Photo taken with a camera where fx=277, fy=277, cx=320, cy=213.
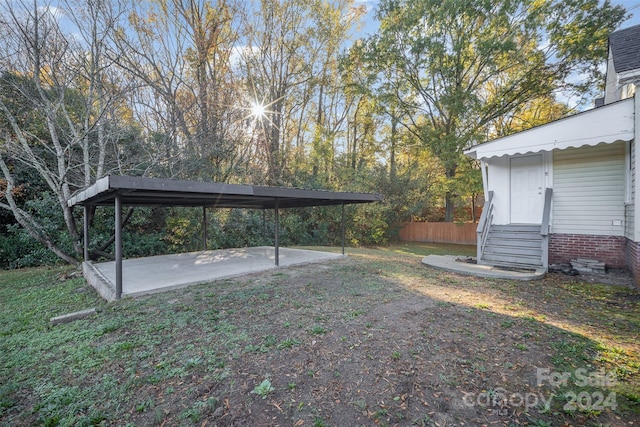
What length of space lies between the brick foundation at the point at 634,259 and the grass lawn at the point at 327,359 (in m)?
0.35

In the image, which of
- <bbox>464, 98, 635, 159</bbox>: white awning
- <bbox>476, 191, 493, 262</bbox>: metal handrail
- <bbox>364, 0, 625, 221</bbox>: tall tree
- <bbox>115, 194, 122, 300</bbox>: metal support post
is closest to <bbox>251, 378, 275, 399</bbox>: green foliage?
<bbox>115, 194, 122, 300</bbox>: metal support post

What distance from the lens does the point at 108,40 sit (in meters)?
7.52

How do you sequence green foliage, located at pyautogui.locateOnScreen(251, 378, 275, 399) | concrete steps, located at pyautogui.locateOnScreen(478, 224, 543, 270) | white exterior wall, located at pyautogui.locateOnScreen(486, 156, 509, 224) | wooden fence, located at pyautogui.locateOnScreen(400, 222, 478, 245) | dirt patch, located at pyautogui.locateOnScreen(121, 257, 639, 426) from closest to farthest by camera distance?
dirt patch, located at pyautogui.locateOnScreen(121, 257, 639, 426) < green foliage, located at pyautogui.locateOnScreen(251, 378, 275, 399) < concrete steps, located at pyautogui.locateOnScreen(478, 224, 543, 270) < white exterior wall, located at pyautogui.locateOnScreen(486, 156, 509, 224) < wooden fence, located at pyautogui.locateOnScreen(400, 222, 478, 245)

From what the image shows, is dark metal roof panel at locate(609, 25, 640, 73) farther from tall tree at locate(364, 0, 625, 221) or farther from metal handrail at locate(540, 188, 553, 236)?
tall tree at locate(364, 0, 625, 221)

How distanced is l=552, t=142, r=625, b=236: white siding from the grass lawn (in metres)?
1.93

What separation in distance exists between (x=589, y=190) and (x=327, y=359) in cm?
696

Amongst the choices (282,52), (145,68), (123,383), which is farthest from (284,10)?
(123,383)

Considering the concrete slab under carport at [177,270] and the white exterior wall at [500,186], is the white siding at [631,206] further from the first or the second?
the concrete slab under carport at [177,270]

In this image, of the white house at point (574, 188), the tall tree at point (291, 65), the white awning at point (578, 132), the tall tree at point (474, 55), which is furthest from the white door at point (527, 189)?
the tall tree at point (291, 65)

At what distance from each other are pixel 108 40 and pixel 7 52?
6.89ft

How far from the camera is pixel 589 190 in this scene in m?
6.00

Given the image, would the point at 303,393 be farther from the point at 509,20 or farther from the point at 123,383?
the point at 509,20

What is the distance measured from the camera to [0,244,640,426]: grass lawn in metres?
1.97

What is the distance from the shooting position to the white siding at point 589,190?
573 cm
